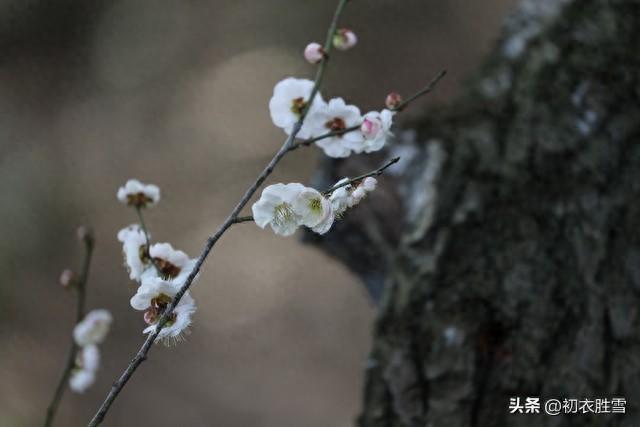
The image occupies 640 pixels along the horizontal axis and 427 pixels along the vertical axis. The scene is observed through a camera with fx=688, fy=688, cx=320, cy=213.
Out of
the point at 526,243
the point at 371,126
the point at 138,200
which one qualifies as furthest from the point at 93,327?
the point at 526,243

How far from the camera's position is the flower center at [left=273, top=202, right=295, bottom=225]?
51 centimetres

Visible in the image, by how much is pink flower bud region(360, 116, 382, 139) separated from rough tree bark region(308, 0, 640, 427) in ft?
1.44

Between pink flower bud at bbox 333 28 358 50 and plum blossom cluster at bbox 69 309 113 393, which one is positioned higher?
pink flower bud at bbox 333 28 358 50

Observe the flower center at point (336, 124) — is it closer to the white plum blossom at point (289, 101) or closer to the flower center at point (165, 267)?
the white plum blossom at point (289, 101)

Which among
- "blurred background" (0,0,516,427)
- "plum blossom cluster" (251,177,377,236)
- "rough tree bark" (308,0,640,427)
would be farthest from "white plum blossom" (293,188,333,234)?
"blurred background" (0,0,516,427)

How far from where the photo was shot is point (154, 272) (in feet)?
1.87

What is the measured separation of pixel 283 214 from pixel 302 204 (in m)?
0.02

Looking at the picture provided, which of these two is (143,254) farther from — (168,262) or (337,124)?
(337,124)

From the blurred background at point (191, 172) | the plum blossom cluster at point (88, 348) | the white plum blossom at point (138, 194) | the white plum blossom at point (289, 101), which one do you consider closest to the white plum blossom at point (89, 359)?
the plum blossom cluster at point (88, 348)

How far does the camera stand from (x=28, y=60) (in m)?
2.68

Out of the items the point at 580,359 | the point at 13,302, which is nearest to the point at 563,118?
the point at 580,359

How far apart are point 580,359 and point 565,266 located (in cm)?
13

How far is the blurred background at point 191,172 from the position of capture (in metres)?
2.60

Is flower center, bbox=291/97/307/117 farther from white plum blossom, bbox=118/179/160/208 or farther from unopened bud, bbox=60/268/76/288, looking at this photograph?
unopened bud, bbox=60/268/76/288
